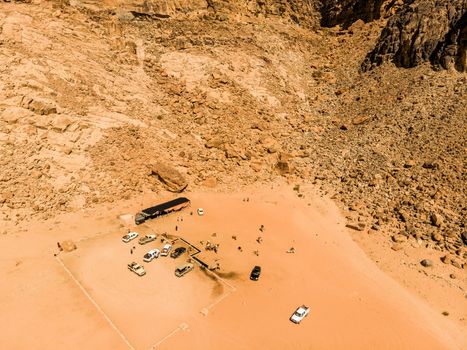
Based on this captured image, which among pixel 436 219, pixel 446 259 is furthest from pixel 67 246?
pixel 436 219

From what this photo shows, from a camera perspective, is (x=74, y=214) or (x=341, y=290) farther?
(x=74, y=214)

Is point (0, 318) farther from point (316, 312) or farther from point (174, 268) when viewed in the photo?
point (316, 312)

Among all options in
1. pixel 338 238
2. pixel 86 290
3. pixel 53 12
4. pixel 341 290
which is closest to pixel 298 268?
pixel 341 290

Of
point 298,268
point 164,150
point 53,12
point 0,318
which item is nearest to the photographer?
point 0,318

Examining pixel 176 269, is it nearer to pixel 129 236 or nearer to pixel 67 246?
pixel 129 236

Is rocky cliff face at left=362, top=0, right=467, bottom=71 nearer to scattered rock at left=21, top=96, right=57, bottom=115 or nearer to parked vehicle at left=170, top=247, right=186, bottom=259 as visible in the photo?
parked vehicle at left=170, top=247, right=186, bottom=259

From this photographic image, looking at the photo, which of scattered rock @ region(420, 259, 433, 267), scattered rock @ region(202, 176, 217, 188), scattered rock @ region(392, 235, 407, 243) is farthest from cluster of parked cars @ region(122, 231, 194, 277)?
scattered rock @ region(420, 259, 433, 267)
